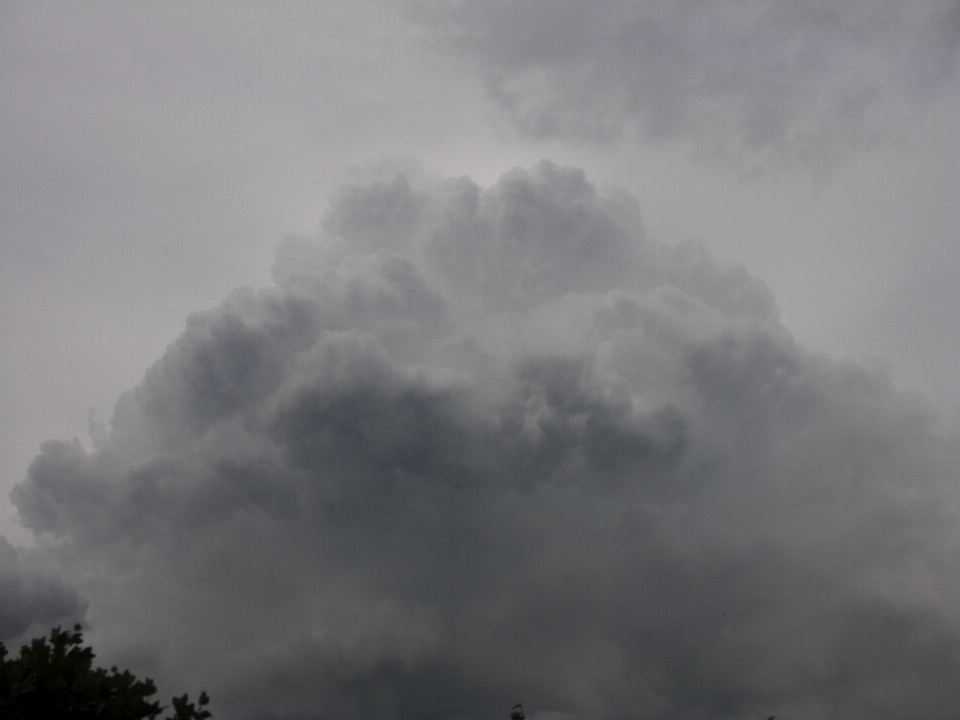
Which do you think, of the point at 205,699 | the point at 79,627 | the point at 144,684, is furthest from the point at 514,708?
the point at 79,627

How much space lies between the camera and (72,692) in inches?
1775

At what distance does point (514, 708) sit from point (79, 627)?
95.8 feet

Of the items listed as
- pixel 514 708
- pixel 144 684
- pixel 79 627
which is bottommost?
pixel 514 708

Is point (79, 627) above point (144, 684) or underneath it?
above

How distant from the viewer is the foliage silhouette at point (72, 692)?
146ft

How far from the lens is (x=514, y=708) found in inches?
1427

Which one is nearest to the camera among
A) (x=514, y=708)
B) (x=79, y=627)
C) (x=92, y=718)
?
(x=514, y=708)

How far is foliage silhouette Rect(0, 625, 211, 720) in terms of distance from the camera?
4459 centimetres

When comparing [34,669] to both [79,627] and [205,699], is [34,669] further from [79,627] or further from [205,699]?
[205,699]

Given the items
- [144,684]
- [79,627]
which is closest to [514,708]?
[144,684]

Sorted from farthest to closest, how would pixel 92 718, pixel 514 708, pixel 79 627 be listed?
pixel 79 627
pixel 92 718
pixel 514 708

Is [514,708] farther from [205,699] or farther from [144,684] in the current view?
[144,684]

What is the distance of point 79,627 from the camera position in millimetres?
49406

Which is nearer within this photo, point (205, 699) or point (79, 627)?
point (205, 699)
